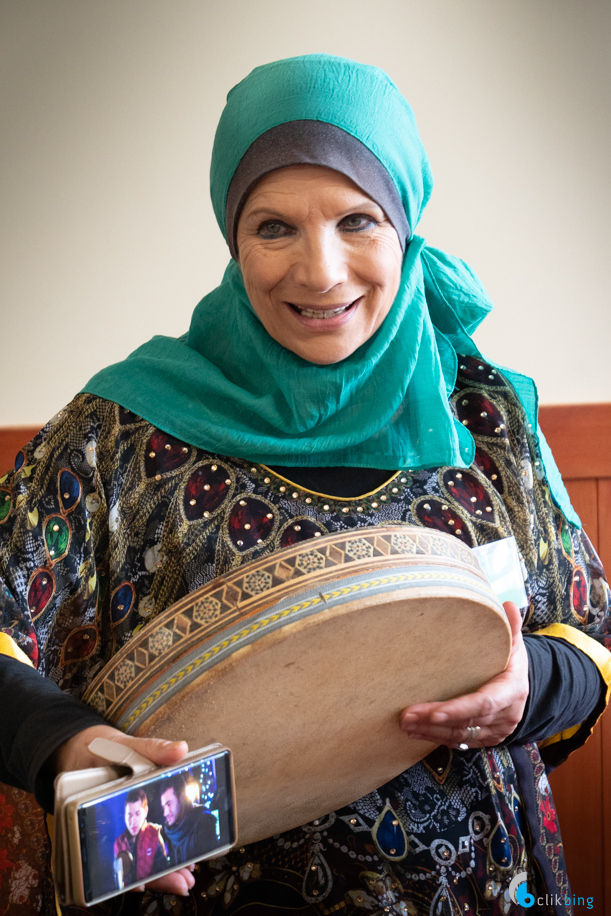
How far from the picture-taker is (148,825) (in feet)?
1.81

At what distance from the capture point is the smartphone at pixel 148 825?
52 cm

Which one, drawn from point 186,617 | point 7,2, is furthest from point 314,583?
point 7,2

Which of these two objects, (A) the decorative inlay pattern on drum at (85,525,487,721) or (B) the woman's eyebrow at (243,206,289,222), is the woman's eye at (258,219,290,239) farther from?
(A) the decorative inlay pattern on drum at (85,525,487,721)

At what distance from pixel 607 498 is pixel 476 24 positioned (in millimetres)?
1214

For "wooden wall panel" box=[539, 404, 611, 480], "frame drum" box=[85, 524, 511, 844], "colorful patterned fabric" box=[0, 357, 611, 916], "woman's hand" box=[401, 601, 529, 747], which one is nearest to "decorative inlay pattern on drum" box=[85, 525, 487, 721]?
"frame drum" box=[85, 524, 511, 844]

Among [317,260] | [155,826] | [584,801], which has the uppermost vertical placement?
[317,260]

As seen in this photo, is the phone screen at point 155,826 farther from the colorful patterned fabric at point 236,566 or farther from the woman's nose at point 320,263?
the woman's nose at point 320,263

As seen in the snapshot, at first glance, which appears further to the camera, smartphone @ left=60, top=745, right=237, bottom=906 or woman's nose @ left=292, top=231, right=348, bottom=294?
woman's nose @ left=292, top=231, right=348, bottom=294

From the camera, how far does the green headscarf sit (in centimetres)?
105

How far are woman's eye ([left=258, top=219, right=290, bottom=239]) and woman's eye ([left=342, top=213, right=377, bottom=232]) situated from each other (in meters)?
0.08

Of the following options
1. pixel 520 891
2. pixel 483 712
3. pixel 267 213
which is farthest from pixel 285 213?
pixel 520 891

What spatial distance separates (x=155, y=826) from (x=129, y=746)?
3.1 inches

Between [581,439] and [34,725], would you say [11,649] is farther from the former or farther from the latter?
[581,439]

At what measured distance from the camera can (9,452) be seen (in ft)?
6.35
